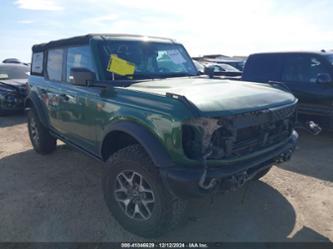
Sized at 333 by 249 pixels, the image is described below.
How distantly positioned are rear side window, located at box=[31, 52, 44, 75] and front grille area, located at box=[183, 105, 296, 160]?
3.71 metres

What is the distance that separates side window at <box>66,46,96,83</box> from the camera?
387 centimetres

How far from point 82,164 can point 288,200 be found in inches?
122

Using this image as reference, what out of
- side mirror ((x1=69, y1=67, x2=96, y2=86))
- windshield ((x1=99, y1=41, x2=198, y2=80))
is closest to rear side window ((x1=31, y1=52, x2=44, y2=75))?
windshield ((x1=99, y1=41, x2=198, y2=80))

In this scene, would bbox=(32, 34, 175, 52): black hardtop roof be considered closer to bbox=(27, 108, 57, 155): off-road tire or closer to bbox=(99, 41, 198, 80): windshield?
bbox=(99, 41, 198, 80): windshield

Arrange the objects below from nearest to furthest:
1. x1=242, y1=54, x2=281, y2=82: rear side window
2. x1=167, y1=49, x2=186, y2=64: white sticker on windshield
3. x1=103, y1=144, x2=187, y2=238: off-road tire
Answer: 1. x1=103, y1=144, x2=187, y2=238: off-road tire
2. x1=167, y1=49, x2=186, y2=64: white sticker on windshield
3. x1=242, y1=54, x2=281, y2=82: rear side window

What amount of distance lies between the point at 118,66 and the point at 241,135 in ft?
5.22

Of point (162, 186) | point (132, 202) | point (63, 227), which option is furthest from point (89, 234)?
point (162, 186)

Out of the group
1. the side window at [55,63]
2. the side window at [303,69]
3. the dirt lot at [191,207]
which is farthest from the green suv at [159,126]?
the side window at [303,69]

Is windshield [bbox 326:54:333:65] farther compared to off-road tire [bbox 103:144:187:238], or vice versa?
windshield [bbox 326:54:333:65]

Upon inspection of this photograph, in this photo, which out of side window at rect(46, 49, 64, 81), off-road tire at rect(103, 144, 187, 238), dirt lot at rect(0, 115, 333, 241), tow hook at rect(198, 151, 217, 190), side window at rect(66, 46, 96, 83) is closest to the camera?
tow hook at rect(198, 151, 217, 190)

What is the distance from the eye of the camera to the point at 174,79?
4.04m

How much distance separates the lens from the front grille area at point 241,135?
2.75m

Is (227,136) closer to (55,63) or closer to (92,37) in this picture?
(92,37)

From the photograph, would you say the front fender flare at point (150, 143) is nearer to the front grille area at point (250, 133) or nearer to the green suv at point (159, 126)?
the green suv at point (159, 126)
